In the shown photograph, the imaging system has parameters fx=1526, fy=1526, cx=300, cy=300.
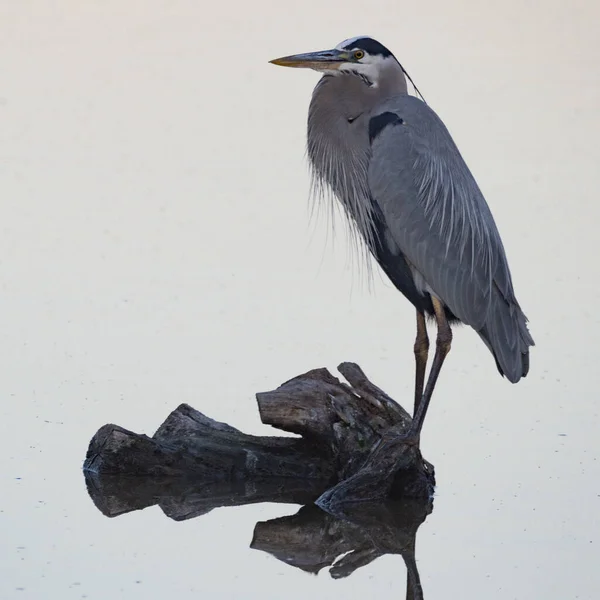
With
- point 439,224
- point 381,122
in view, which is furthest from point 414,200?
point 381,122

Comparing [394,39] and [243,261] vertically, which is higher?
[394,39]

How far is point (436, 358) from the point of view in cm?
646

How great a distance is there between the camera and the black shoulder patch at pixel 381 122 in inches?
260

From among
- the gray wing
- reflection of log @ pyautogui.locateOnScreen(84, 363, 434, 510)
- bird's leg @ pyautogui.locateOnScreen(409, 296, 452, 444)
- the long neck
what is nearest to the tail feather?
the gray wing

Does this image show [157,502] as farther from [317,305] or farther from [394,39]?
[394,39]

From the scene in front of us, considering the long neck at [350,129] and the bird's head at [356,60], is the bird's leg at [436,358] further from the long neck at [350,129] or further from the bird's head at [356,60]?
the bird's head at [356,60]

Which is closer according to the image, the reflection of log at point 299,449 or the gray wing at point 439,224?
the reflection of log at point 299,449

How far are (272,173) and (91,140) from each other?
1511 millimetres

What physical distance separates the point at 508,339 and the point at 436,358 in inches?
12.7

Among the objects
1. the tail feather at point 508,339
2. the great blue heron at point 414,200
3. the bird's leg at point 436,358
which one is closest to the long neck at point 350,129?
the great blue heron at point 414,200

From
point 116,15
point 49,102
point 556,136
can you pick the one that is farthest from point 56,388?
point 116,15

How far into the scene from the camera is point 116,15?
14453 mm

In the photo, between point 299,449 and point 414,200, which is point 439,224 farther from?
point 299,449

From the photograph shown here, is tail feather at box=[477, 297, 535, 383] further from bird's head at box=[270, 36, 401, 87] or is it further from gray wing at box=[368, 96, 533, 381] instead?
bird's head at box=[270, 36, 401, 87]
